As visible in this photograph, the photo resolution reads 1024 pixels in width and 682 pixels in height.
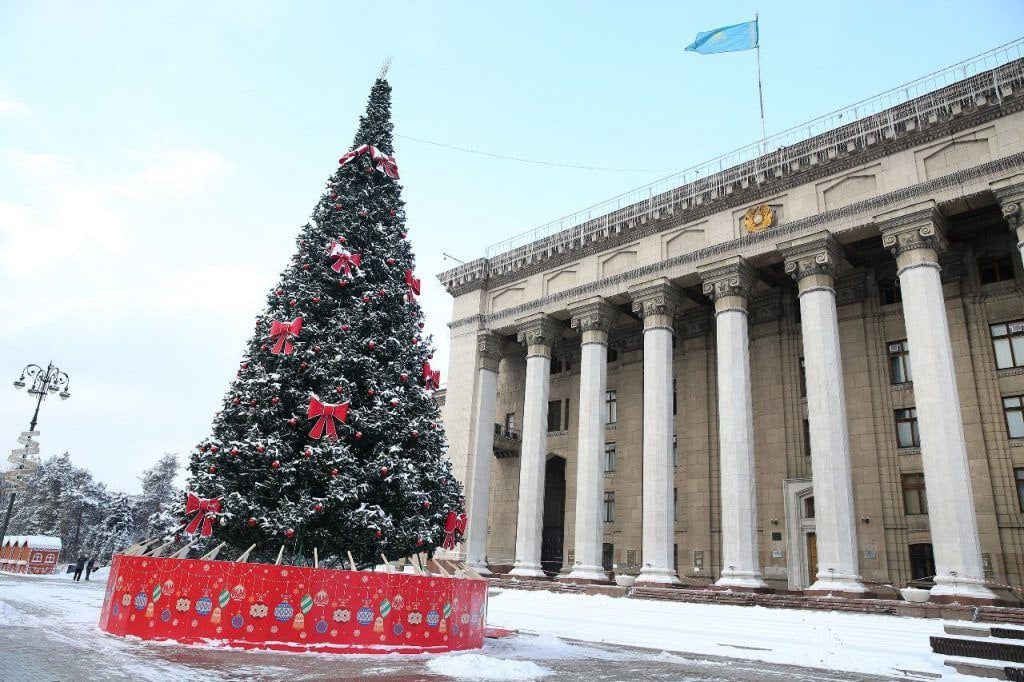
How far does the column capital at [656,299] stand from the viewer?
3025 cm

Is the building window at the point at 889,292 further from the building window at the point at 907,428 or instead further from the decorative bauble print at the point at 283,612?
the decorative bauble print at the point at 283,612

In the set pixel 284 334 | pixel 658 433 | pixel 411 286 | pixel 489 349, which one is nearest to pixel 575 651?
pixel 284 334

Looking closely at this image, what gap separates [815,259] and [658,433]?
915cm

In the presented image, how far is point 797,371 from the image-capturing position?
97.6ft

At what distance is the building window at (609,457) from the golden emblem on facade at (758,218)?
1293 cm

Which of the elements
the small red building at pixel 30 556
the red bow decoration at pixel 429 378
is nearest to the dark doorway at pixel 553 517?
the red bow decoration at pixel 429 378

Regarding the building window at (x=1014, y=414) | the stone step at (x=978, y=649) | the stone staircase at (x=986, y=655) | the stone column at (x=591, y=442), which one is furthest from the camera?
the stone column at (x=591, y=442)

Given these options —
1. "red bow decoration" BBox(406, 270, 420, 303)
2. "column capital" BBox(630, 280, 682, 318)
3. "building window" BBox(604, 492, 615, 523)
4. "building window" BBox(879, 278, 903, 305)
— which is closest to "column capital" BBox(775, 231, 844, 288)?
"building window" BBox(879, 278, 903, 305)

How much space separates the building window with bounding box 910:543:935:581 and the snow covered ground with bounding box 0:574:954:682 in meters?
7.07

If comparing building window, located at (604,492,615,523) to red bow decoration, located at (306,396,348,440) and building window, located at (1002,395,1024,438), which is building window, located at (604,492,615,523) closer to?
building window, located at (1002,395,1024,438)

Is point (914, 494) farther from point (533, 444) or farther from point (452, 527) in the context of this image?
point (452, 527)

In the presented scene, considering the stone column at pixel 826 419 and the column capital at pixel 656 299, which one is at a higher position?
the column capital at pixel 656 299

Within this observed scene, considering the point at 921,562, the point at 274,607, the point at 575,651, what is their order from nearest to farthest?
the point at 274,607, the point at 575,651, the point at 921,562

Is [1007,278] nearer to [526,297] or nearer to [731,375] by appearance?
[731,375]
